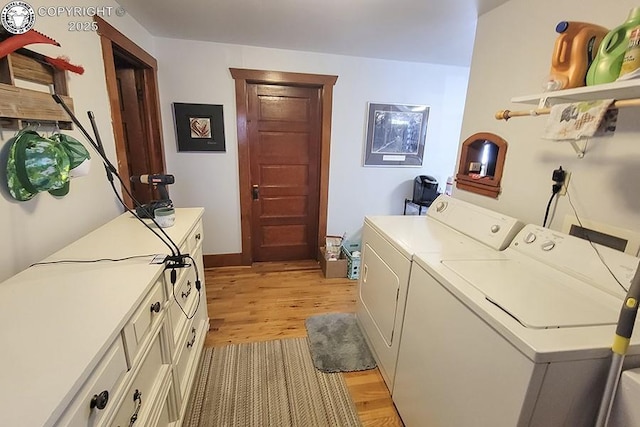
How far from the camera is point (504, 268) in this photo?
1.25 metres

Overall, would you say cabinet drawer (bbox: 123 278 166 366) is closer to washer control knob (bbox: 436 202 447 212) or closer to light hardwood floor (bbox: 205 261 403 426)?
light hardwood floor (bbox: 205 261 403 426)

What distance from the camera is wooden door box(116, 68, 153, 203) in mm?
2357

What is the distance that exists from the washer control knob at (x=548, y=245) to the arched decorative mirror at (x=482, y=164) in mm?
537

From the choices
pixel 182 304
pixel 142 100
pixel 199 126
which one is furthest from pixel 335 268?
pixel 142 100

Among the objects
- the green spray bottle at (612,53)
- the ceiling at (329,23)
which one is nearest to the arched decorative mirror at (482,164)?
the green spray bottle at (612,53)

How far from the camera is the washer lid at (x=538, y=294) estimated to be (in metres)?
0.89

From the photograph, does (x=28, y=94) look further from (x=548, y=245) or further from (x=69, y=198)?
(x=548, y=245)

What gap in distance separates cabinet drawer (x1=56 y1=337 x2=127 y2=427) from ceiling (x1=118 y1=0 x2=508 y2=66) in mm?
2008

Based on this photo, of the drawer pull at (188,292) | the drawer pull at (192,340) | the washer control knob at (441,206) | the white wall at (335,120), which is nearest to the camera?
the drawer pull at (188,292)

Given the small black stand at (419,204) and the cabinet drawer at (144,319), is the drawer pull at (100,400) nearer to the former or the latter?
the cabinet drawer at (144,319)

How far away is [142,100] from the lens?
2.43 metres

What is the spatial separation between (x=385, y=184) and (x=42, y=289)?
2936mm

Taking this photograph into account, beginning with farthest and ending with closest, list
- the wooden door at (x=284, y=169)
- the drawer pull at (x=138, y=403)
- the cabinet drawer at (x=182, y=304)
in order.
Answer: the wooden door at (x=284, y=169) → the cabinet drawer at (x=182, y=304) → the drawer pull at (x=138, y=403)

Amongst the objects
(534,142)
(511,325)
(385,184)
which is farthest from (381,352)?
(385,184)
